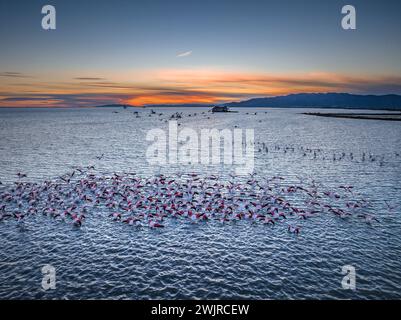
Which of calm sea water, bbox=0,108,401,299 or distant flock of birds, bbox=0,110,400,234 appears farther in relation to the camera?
distant flock of birds, bbox=0,110,400,234

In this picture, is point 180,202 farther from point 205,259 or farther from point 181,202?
point 205,259

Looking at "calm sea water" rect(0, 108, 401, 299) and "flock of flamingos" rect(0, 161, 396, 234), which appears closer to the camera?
"calm sea water" rect(0, 108, 401, 299)

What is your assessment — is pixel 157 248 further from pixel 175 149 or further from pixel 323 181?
pixel 175 149

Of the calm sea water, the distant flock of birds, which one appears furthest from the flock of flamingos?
the calm sea water

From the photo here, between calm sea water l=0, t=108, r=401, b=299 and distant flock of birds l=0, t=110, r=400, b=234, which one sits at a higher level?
distant flock of birds l=0, t=110, r=400, b=234

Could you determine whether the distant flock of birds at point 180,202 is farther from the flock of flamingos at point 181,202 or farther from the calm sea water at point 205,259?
the calm sea water at point 205,259

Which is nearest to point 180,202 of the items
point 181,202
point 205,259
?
point 181,202

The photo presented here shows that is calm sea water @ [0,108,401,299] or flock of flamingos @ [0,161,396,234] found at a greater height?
flock of flamingos @ [0,161,396,234]

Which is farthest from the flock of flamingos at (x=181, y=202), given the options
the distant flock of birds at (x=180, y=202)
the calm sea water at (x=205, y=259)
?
the calm sea water at (x=205, y=259)

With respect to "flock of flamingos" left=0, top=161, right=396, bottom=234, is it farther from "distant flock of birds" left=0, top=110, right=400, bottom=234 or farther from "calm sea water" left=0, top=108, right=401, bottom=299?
"calm sea water" left=0, top=108, right=401, bottom=299

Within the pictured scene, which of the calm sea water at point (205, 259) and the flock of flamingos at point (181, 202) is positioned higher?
the flock of flamingos at point (181, 202)
